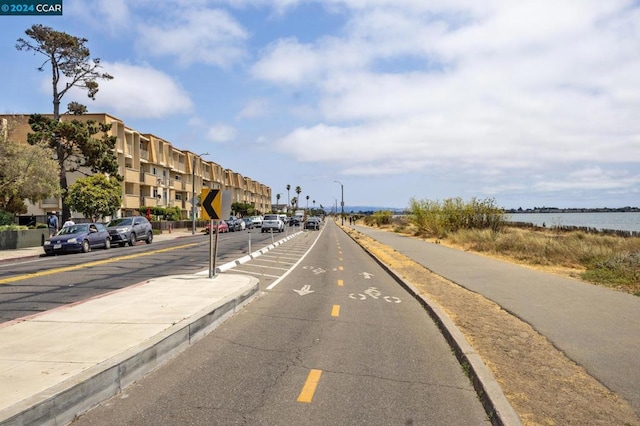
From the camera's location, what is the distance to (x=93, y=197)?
37.8 meters

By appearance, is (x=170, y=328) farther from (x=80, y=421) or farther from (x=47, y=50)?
(x=47, y=50)

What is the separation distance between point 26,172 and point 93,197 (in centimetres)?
1012

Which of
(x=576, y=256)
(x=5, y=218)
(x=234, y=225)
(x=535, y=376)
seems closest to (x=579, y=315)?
(x=535, y=376)

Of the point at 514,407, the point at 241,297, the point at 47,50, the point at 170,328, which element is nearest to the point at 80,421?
the point at 170,328

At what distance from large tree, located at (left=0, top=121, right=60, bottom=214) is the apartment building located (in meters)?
2.13

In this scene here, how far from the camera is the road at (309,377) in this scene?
4.67 m

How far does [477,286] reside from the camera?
520 inches

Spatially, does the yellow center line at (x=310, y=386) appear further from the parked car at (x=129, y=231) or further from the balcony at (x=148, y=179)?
the balcony at (x=148, y=179)

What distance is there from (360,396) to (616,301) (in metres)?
7.81

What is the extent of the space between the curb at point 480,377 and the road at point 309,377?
0.10 m

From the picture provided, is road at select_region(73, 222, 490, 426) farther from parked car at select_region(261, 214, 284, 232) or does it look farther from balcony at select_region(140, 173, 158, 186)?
balcony at select_region(140, 173, 158, 186)

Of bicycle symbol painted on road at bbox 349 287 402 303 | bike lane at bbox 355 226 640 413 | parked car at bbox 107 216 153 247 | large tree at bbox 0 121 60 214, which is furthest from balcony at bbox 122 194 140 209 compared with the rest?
bicycle symbol painted on road at bbox 349 287 402 303

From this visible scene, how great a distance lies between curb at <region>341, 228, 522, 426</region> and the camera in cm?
458

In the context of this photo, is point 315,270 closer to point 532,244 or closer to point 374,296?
point 374,296
